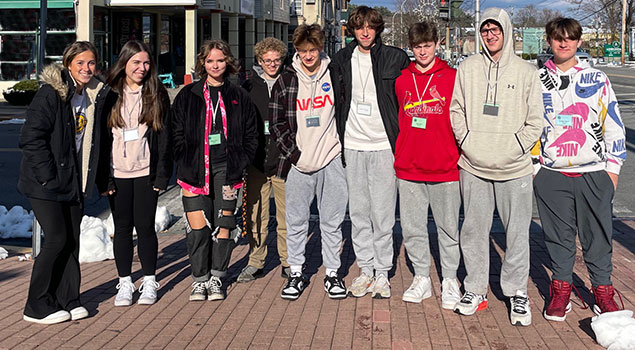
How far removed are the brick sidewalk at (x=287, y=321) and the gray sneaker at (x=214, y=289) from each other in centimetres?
6

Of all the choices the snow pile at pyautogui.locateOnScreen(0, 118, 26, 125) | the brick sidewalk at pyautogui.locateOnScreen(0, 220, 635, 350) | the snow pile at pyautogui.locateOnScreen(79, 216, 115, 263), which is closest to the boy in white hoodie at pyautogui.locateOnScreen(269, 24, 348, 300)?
the brick sidewalk at pyautogui.locateOnScreen(0, 220, 635, 350)

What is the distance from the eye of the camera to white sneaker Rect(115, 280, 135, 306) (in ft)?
18.9

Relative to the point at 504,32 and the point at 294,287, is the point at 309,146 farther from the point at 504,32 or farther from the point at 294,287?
the point at 504,32

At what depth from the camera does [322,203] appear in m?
5.94

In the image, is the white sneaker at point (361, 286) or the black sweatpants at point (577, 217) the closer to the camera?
the black sweatpants at point (577, 217)

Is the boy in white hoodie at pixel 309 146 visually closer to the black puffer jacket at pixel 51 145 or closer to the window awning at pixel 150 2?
the black puffer jacket at pixel 51 145

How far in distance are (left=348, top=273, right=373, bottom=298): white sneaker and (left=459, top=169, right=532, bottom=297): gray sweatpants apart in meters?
0.80

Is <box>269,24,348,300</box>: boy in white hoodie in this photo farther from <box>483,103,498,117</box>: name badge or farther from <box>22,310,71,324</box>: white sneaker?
<box>22,310,71,324</box>: white sneaker

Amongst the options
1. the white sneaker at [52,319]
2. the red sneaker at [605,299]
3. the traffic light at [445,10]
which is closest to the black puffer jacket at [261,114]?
the white sneaker at [52,319]

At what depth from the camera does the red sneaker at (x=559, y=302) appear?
532 centimetres

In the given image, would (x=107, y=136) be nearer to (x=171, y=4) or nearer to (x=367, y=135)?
(x=367, y=135)

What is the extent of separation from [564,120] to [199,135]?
8.53ft

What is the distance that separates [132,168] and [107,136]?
0.31 meters

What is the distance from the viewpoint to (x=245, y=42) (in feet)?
148
